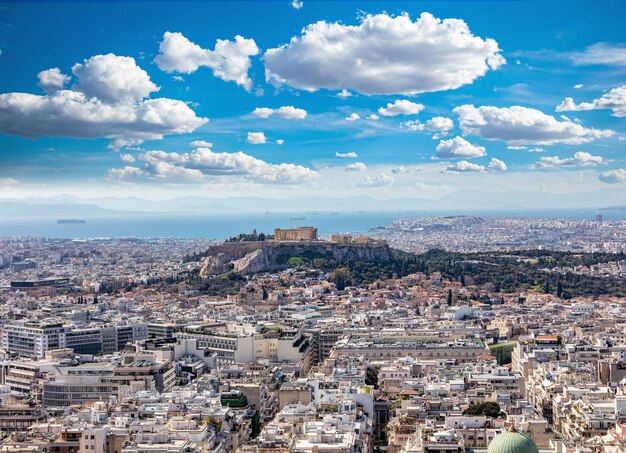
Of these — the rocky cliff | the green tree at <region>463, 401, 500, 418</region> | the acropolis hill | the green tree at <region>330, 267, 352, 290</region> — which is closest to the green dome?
the green tree at <region>463, 401, 500, 418</region>

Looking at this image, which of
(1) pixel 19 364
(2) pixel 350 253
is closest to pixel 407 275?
(2) pixel 350 253

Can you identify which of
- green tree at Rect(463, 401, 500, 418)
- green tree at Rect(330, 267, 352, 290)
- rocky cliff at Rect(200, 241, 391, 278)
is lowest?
green tree at Rect(463, 401, 500, 418)

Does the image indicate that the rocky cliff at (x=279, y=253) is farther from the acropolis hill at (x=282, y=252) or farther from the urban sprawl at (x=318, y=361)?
the urban sprawl at (x=318, y=361)

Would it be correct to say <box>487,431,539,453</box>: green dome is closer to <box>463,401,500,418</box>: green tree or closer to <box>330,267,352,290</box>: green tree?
<box>463,401,500,418</box>: green tree

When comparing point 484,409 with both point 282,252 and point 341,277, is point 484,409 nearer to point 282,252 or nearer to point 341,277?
point 341,277

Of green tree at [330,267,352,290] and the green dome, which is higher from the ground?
green tree at [330,267,352,290]

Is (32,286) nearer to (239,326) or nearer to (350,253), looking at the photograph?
(350,253)

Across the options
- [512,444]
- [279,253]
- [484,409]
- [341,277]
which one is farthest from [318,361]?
[279,253]

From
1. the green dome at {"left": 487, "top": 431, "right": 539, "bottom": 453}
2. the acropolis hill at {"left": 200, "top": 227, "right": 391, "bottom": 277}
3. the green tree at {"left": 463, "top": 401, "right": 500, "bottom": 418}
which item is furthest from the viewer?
the acropolis hill at {"left": 200, "top": 227, "right": 391, "bottom": 277}
